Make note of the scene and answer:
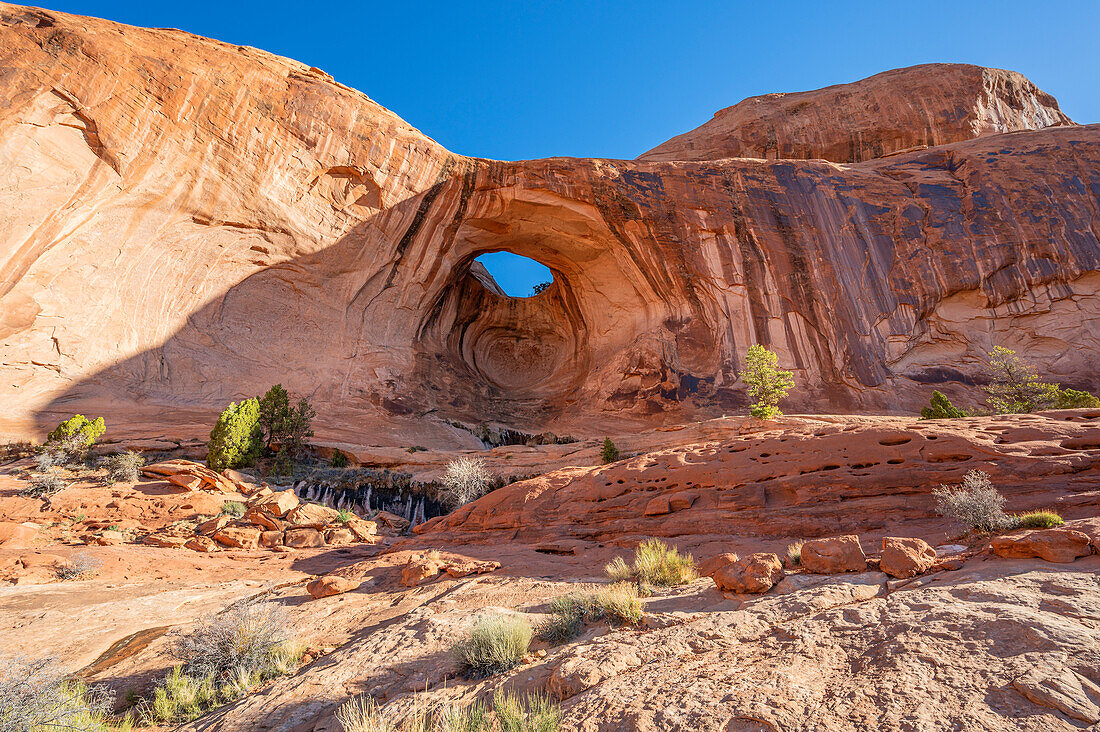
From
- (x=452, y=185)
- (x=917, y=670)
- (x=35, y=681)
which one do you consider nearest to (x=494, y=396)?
(x=452, y=185)

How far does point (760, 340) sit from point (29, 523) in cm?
2560

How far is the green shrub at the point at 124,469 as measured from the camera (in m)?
12.8

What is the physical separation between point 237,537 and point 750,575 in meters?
10.2

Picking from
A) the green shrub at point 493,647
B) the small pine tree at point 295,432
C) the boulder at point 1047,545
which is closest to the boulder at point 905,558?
the boulder at point 1047,545

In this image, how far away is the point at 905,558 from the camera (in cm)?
471

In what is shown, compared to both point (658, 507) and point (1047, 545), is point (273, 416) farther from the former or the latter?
point (1047, 545)

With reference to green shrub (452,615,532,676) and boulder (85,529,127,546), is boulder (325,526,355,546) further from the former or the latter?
green shrub (452,615,532,676)

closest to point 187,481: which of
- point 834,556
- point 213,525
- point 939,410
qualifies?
point 213,525

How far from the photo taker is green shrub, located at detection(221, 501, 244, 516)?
37.8 feet

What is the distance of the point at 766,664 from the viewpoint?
128 inches

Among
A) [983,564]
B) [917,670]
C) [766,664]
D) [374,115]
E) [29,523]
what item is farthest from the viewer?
[374,115]

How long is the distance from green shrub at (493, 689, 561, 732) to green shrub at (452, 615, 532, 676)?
0.58 metres

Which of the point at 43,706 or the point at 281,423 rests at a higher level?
the point at 281,423

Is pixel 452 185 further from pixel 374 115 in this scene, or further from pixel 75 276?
pixel 75 276
